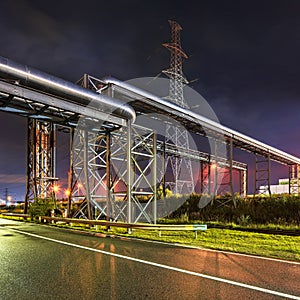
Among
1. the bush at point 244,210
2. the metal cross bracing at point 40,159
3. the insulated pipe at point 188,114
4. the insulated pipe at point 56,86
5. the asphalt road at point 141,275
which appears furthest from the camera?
the metal cross bracing at point 40,159

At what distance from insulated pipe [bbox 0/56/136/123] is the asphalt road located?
599 cm

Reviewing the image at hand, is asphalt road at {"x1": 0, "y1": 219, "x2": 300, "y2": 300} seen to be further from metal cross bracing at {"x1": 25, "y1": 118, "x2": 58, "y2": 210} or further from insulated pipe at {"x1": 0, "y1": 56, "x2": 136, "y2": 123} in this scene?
metal cross bracing at {"x1": 25, "y1": 118, "x2": 58, "y2": 210}

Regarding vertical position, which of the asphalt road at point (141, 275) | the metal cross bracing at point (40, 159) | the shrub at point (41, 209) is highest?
the metal cross bracing at point (40, 159)

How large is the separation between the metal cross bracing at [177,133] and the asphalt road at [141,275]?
21.7 m

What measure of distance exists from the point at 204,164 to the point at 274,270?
3443 cm

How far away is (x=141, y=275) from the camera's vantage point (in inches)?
239

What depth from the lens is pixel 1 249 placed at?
938 cm

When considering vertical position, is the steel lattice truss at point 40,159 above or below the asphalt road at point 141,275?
above

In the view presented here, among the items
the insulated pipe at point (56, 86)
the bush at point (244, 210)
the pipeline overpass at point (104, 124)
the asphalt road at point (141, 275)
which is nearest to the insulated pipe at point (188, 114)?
the pipeline overpass at point (104, 124)

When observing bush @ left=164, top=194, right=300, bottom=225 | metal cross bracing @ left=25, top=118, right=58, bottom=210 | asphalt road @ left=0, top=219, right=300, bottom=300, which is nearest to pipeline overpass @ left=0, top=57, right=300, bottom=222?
metal cross bracing @ left=25, top=118, right=58, bottom=210

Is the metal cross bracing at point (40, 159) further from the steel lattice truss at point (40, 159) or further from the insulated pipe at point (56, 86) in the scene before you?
the insulated pipe at point (56, 86)

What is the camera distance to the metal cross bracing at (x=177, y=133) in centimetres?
3208

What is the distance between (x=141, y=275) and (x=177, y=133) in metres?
24.3

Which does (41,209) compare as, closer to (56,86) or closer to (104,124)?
(104,124)
